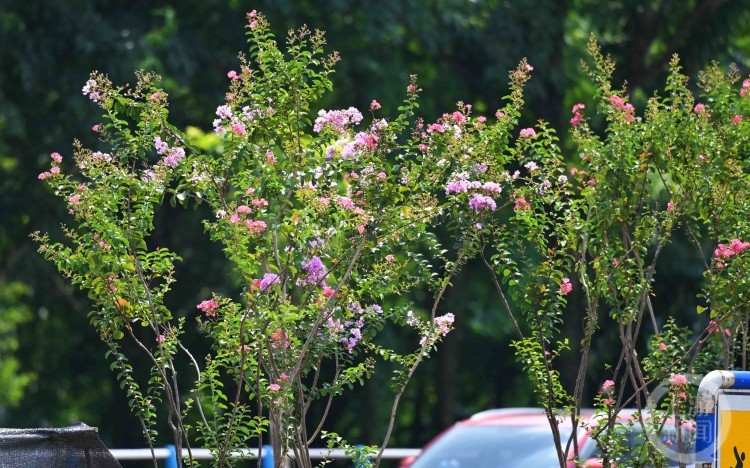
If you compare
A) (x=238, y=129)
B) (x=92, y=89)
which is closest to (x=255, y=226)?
(x=238, y=129)

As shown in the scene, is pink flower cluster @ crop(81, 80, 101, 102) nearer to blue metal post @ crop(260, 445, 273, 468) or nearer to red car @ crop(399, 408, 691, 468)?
red car @ crop(399, 408, 691, 468)

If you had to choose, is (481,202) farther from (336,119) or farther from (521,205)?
(336,119)

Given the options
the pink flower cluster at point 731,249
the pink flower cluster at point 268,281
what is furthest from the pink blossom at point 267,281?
the pink flower cluster at point 731,249

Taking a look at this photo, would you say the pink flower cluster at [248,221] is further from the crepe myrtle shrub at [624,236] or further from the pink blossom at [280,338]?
the crepe myrtle shrub at [624,236]

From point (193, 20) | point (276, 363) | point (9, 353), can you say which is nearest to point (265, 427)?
point (276, 363)

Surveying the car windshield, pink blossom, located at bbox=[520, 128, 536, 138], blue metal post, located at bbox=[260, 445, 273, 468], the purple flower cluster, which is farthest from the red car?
the purple flower cluster

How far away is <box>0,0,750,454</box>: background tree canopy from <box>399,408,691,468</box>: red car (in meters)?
6.52

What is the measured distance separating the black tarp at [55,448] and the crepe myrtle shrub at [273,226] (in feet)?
1.27

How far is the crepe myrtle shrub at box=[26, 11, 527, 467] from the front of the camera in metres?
5.33

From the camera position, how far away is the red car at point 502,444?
27.8 ft

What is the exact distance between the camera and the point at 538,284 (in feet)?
19.3

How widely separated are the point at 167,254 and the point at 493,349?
57.3ft

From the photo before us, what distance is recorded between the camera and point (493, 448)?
8828mm

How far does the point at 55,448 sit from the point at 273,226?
1.22 meters
